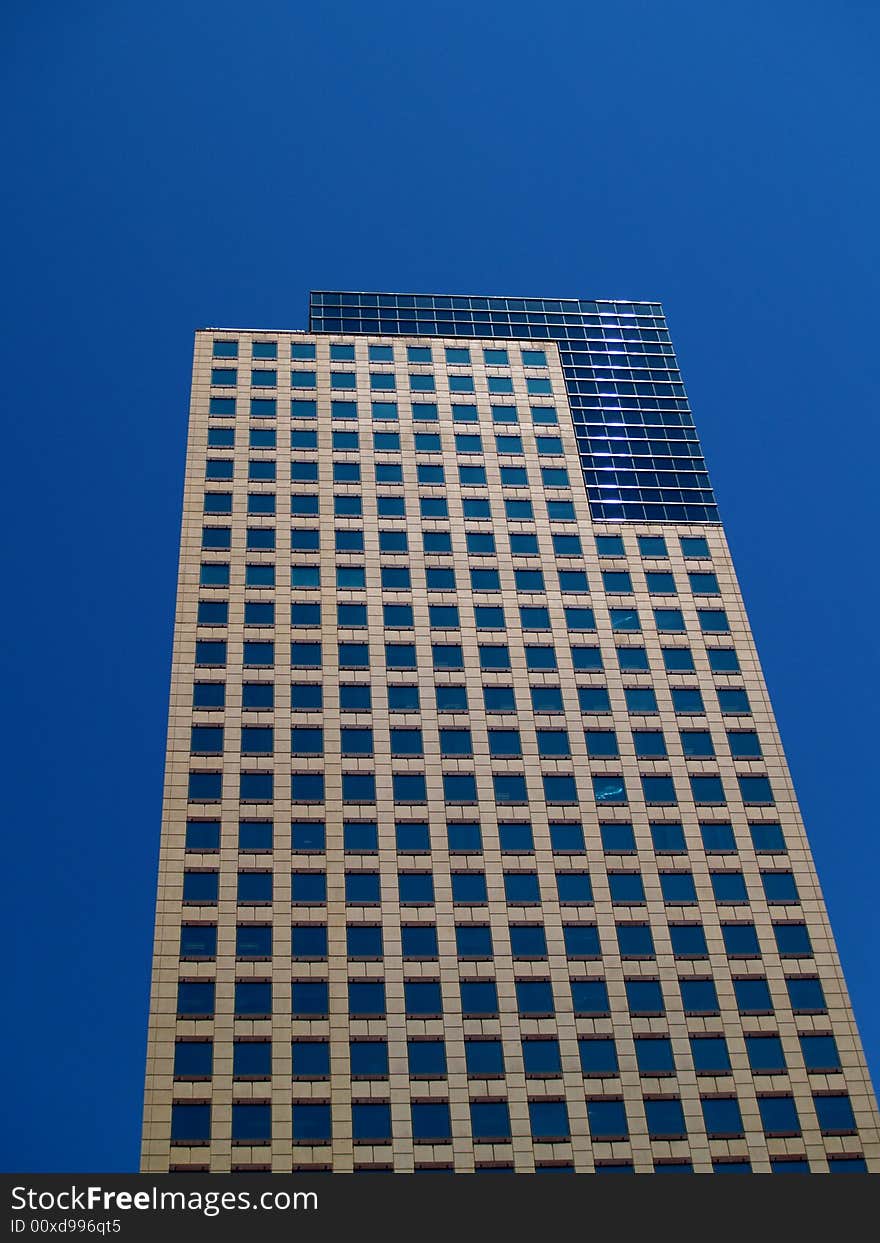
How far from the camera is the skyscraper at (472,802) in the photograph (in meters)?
69.2

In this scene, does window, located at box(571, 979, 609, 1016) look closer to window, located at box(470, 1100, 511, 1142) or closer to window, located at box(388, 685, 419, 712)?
window, located at box(470, 1100, 511, 1142)

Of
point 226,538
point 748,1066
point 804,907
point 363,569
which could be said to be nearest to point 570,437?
point 363,569

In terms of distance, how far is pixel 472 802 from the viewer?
7900 cm

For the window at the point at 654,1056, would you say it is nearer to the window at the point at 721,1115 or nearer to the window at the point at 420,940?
the window at the point at 721,1115

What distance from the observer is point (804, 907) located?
77.3 meters

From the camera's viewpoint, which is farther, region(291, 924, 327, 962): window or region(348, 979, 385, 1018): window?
region(291, 924, 327, 962): window

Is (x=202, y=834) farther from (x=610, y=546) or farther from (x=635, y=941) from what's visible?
(x=610, y=546)

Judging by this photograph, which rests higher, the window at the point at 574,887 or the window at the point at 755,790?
the window at the point at 755,790

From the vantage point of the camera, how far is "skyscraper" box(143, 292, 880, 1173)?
69.2 metres

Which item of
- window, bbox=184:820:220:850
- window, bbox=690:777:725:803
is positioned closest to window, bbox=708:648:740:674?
window, bbox=690:777:725:803

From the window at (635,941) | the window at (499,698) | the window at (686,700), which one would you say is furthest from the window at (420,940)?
the window at (686,700)

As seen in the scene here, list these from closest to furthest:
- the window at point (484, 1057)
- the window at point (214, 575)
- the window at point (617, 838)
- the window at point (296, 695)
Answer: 1. the window at point (484, 1057)
2. the window at point (617, 838)
3. the window at point (296, 695)
4. the window at point (214, 575)

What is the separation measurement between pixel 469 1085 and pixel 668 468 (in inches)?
1825

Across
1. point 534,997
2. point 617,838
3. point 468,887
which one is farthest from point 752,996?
point 468,887
